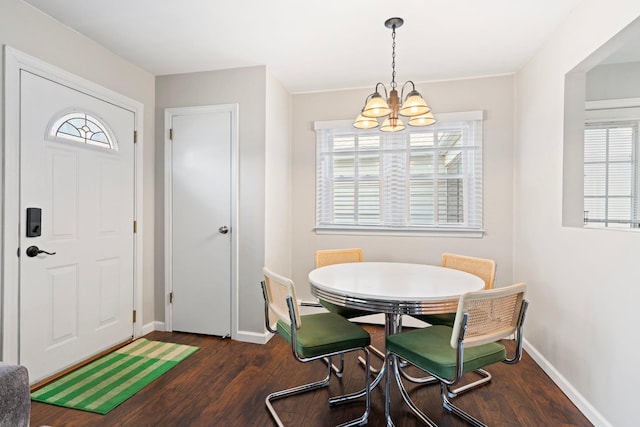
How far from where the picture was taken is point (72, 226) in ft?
7.99

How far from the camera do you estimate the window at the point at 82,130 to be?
2342 millimetres

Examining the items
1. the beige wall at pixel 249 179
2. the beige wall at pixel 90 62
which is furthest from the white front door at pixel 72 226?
the beige wall at pixel 249 179

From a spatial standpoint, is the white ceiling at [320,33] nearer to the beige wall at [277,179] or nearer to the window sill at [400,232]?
the beige wall at [277,179]

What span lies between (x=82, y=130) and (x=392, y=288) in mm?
2593

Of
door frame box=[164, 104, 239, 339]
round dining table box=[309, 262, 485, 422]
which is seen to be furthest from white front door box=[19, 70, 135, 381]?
round dining table box=[309, 262, 485, 422]

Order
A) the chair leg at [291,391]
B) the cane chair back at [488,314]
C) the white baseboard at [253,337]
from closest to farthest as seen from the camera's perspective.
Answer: the cane chair back at [488,314] < the chair leg at [291,391] < the white baseboard at [253,337]

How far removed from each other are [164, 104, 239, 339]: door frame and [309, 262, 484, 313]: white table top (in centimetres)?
108

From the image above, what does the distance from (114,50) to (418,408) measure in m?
3.56

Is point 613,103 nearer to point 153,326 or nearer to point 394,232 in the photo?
A: point 394,232

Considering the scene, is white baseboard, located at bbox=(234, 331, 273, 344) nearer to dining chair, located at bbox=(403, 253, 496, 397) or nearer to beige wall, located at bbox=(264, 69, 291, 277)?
beige wall, located at bbox=(264, 69, 291, 277)

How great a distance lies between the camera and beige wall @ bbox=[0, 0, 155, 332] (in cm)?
207

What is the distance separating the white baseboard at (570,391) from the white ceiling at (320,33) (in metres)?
2.46

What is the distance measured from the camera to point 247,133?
9.89 feet

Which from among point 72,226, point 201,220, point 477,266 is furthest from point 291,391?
point 72,226
